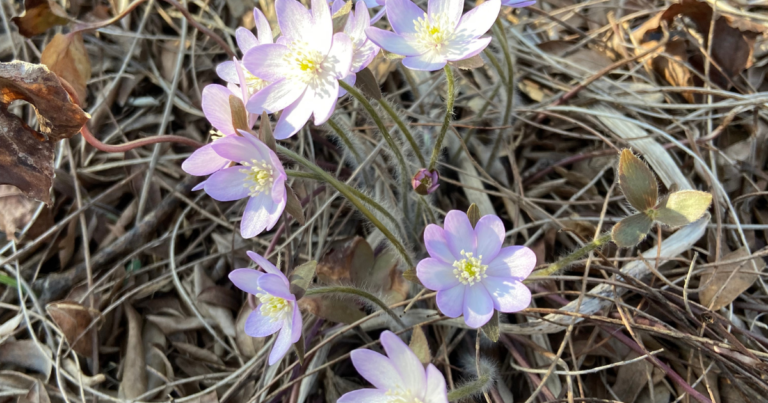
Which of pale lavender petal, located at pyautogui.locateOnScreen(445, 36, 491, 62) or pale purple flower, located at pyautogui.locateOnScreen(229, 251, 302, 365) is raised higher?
pale lavender petal, located at pyautogui.locateOnScreen(445, 36, 491, 62)

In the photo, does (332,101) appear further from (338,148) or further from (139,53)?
(139,53)

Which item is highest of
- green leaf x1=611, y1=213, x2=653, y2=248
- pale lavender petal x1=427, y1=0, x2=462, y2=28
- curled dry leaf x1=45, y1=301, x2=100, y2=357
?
pale lavender petal x1=427, y1=0, x2=462, y2=28

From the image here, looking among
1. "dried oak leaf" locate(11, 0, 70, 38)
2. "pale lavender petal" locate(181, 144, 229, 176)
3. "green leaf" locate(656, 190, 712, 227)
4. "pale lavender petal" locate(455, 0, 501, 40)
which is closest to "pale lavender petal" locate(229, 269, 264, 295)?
"pale lavender petal" locate(181, 144, 229, 176)

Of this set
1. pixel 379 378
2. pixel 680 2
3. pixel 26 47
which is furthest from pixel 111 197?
pixel 680 2

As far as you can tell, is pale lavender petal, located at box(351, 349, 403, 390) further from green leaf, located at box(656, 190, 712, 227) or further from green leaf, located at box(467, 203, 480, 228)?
green leaf, located at box(656, 190, 712, 227)

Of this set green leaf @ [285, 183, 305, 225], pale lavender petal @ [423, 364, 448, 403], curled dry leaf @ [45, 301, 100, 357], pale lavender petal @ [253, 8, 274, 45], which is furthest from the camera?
curled dry leaf @ [45, 301, 100, 357]

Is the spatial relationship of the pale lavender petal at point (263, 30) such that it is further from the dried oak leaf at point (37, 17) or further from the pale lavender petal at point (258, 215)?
the dried oak leaf at point (37, 17)
